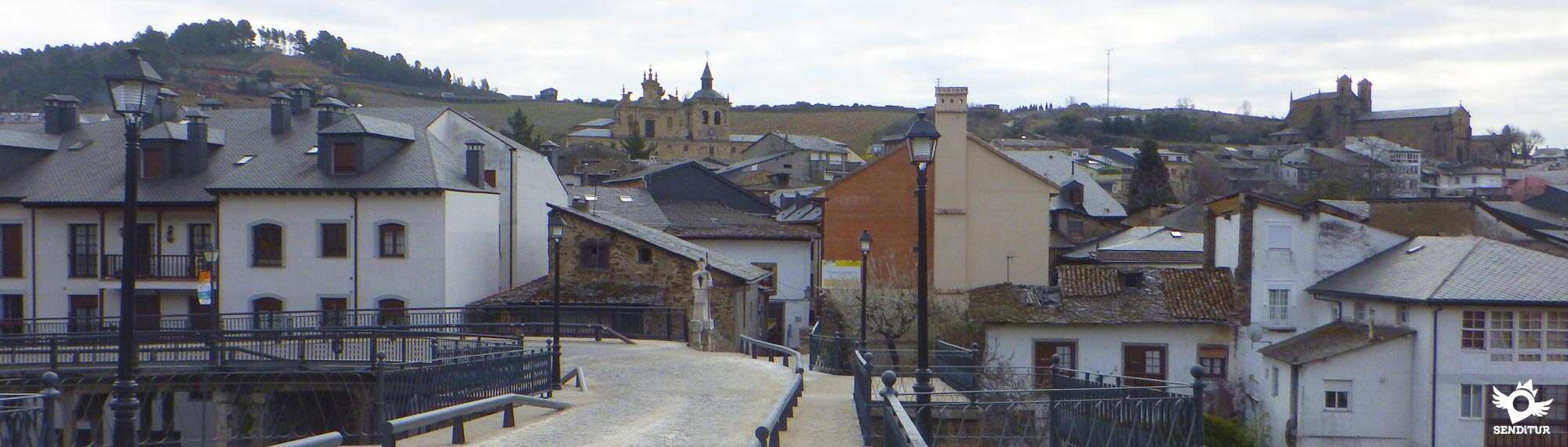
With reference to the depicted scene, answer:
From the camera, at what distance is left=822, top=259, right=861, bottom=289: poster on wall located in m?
44.2

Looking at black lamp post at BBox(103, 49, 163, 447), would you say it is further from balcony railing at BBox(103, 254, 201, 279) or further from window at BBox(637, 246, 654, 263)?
balcony railing at BBox(103, 254, 201, 279)

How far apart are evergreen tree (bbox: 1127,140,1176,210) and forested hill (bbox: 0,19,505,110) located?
2984 inches

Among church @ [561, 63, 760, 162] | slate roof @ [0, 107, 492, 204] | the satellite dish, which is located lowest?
the satellite dish

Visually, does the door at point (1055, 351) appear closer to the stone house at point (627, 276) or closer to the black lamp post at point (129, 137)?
the stone house at point (627, 276)

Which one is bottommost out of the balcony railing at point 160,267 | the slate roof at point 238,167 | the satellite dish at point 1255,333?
the satellite dish at point 1255,333

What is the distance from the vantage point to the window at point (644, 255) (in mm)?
34938

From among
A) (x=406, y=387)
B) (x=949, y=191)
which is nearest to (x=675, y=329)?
(x=949, y=191)

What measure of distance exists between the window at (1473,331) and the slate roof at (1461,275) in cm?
62

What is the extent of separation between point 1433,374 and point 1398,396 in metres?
1.65

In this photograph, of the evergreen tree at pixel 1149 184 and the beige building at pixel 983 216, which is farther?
the evergreen tree at pixel 1149 184

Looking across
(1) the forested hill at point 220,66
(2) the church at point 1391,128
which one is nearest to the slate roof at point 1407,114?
(2) the church at point 1391,128

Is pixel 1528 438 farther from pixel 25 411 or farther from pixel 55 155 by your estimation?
pixel 55 155

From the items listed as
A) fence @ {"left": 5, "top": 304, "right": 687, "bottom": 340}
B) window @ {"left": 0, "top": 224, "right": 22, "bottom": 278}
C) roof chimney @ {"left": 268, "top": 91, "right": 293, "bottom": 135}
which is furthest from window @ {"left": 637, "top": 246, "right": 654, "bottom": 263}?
window @ {"left": 0, "top": 224, "right": 22, "bottom": 278}

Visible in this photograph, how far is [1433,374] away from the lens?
31.8 meters
